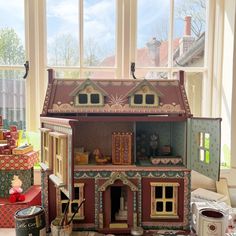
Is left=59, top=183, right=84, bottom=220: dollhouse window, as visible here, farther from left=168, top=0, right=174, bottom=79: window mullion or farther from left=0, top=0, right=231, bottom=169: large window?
left=168, top=0, right=174, bottom=79: window mullion

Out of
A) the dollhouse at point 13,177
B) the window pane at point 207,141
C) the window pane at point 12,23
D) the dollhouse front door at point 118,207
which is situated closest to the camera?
the window pane at point 207,141

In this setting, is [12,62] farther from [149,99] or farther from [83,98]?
[149,99]

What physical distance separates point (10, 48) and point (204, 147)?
1.30 metres

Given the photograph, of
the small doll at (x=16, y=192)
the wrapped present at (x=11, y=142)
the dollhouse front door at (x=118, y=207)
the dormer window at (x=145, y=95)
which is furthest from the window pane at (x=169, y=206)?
the wrapped present at (x=11, y=142)

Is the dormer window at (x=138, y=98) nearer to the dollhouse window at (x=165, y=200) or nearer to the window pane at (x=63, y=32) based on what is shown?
the dollhouse window at (x=165, y=200)

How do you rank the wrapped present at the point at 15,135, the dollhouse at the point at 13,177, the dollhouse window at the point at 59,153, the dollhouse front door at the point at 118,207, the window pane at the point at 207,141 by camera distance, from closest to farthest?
the dollhouse window at the point at 59,153, the window pane at the point at 207,141, the dollhouse front door at the point at 118,207, the dollhouse at the point at 13,177, the wrapped present at the point at 15,135

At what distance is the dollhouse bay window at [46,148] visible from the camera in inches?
37.6

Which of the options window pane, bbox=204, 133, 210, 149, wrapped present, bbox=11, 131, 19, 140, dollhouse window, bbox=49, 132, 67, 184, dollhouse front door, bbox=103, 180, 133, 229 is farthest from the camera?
wrapped present, bbox=11, 131, 19, 140

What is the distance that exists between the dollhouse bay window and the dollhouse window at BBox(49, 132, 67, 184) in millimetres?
30

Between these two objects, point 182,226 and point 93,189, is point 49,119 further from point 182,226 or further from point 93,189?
point 182,226

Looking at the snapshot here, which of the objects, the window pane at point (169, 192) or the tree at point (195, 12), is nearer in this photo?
Answer: the window pane at point (169, 192)

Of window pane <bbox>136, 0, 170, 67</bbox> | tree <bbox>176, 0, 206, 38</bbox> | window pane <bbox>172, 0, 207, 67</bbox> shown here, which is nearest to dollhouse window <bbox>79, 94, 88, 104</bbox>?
window pane <bbox>136, 0, 170, 67</bbox>

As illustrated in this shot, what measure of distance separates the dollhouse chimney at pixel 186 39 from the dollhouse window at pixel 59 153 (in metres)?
1.12

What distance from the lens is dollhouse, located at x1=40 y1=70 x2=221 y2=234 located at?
1034mm
